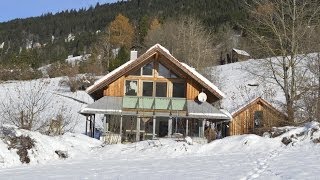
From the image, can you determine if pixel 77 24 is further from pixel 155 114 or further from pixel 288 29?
pixel 155 114

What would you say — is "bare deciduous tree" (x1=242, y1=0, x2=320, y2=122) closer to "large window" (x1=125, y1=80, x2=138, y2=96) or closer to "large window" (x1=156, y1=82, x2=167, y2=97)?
"large window" (x1=156, y1=82, x2=167, y2=97)

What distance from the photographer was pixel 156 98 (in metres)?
30.3

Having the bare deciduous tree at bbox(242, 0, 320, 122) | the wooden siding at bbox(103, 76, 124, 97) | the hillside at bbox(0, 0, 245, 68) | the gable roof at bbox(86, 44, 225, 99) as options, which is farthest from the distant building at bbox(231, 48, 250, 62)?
the wooden siding at bbox(103, 76, 124, 97)

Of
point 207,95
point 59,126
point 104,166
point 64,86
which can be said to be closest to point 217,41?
point 64,86

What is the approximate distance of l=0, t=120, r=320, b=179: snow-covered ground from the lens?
1248 centimetres

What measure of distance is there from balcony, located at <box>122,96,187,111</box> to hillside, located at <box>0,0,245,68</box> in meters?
77.5

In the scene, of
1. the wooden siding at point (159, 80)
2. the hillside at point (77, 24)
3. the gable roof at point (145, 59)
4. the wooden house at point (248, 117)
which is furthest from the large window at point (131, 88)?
the hillside at point (77, 24)

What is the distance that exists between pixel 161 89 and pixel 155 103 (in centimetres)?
101

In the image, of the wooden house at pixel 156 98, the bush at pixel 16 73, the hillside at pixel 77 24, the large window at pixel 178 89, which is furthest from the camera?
the hillside at pixel 77 24

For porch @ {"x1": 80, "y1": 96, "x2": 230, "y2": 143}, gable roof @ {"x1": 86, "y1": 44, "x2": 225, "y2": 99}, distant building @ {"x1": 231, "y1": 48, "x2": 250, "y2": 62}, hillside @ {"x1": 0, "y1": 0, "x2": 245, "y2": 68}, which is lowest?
porch @ {"x1": 80, "y1": 96, "x2": 230, "y2": 143}

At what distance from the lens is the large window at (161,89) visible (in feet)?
101

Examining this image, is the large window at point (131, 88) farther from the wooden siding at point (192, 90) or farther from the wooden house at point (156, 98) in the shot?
the wooden siding at point (192, 90)

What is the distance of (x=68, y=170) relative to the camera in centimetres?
1404

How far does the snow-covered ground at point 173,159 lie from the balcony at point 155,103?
819cm
